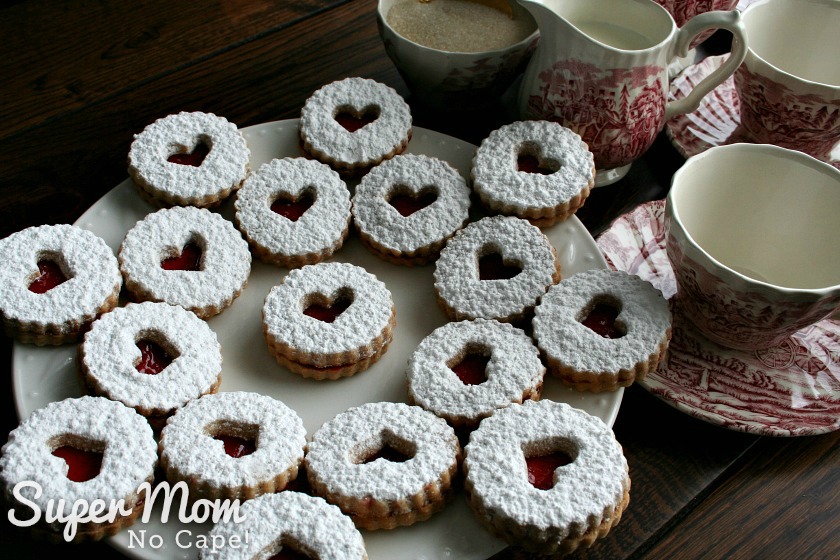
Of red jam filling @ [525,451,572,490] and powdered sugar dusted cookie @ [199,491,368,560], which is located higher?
powdered sugar dusted cookie @ [199,491,368,560]

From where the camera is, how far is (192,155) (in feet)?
4.01

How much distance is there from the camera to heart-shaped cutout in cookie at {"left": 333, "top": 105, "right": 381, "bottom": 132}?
4.18 feet

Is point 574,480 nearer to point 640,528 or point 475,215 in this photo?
point 640,528

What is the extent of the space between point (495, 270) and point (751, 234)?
15.1 inches

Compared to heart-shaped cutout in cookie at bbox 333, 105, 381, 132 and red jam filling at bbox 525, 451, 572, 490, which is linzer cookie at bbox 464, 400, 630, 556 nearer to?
red jam filling at bbox 525, 451, 572, 490

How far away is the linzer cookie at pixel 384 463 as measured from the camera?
89 cm

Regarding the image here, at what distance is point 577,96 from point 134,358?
2.31 ft

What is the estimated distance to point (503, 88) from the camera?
53.4 inches

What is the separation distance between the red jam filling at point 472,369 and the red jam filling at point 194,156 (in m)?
0.49

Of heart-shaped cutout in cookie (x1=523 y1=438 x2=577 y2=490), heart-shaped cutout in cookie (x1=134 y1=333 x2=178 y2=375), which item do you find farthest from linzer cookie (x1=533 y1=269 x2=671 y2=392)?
heart-shaped cutout in cookie (x1=134 y1=333 x2=178 y2=375)

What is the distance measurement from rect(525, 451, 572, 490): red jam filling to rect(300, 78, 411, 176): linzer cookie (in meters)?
0.51

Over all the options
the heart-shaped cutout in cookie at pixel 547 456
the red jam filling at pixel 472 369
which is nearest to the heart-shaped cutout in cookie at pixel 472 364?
the red jam filling at pixel 472 369

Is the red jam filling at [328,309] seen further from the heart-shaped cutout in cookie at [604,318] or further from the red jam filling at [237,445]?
the heart-shaped cutout in cookie at [604,318]

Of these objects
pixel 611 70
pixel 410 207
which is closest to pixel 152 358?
pixel 410 207
